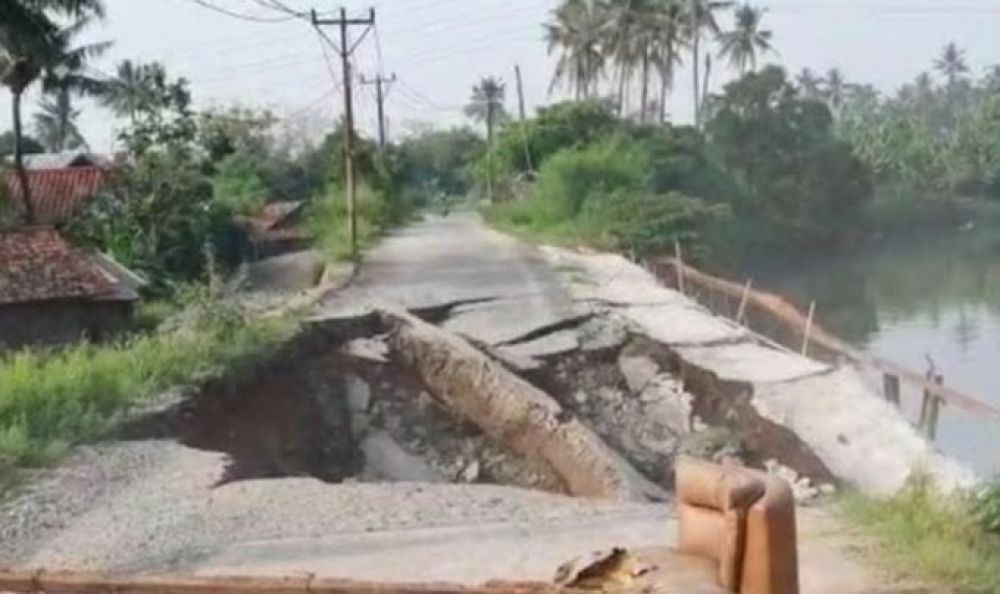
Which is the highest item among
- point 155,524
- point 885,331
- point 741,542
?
point 741,542

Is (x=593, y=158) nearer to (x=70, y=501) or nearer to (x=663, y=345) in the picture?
(x=663, y=345)

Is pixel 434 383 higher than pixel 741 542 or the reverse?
the reverse

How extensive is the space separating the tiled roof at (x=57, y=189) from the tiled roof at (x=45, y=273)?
10072 mm

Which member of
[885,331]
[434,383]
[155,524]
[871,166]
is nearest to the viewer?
[155,524]

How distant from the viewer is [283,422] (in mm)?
15039

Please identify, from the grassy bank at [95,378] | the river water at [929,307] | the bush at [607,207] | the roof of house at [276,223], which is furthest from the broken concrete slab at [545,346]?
the roof of house at [276,223]

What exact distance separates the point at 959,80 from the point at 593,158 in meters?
67.7

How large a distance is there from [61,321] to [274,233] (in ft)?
60.4

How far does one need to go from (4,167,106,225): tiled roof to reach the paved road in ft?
23.7

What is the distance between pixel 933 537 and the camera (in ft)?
24.1

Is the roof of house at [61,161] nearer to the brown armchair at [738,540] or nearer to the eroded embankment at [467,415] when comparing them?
the eroded embankment at [467,415]

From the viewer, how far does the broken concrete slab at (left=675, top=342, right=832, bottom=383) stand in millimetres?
15141

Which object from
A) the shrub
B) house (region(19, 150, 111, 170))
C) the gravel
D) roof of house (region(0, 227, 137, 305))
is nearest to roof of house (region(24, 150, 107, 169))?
house (region(19, 150, 111, 170))

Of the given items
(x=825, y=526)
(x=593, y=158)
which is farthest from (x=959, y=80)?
(x=825, y=526)
